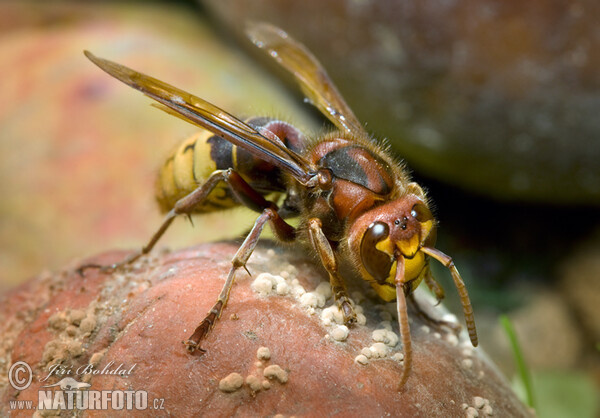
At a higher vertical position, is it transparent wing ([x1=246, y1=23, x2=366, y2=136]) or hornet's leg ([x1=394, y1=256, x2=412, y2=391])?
transparent wing ([x1=246, y1=23, x2=366, y2=136])

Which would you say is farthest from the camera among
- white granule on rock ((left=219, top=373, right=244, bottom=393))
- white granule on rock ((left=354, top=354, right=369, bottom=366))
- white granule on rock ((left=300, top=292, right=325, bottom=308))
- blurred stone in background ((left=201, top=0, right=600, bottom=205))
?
blurred stone in background ((left=201, top=0, right=600, bottom=205))

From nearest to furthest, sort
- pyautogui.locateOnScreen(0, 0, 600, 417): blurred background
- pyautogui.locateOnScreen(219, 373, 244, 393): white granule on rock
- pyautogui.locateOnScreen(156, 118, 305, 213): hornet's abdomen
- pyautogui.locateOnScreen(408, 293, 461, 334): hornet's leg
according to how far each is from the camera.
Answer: pyautogui.locateOnScreen(219, 373, 244, 393): white granule on rock, pyautogui.locateOnScreen(408, 293, 461, 334): hornet's leg, pyautogui.locateOnScreen(156, 118, 305, 213): hornet's abdomen, pyautogui.locateOnScreen(0, 0, 600, 417): blurred background

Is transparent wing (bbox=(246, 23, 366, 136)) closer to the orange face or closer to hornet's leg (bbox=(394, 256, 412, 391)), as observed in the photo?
the orange face

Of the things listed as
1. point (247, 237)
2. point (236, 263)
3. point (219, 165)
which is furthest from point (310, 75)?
point (236, 263)

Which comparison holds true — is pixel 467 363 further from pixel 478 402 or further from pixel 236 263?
pixel 236 263

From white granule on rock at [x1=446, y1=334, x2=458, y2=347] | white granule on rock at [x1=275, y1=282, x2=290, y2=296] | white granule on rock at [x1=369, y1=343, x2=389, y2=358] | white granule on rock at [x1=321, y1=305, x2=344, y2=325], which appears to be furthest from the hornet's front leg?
white granule on rock at [x1=446, y1=334, x2=458, y2=347]

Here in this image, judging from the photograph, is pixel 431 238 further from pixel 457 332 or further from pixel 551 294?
pixel 551 294

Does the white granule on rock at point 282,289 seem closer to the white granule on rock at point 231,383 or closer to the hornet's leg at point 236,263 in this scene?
the hornet's leg at point 236,263
